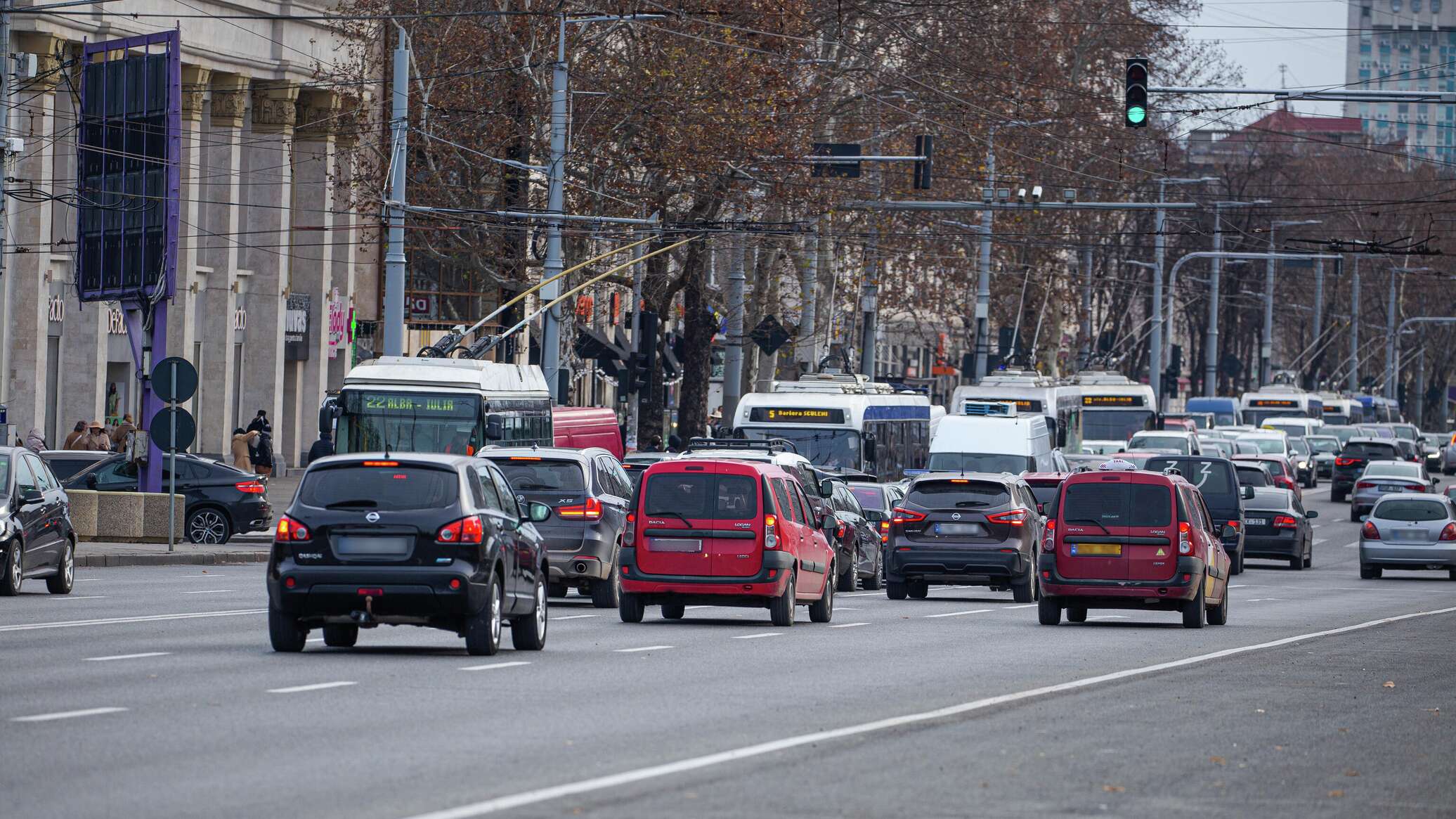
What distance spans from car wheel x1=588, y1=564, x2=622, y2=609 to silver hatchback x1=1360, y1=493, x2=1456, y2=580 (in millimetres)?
18816

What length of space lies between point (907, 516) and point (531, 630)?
12.4 metres

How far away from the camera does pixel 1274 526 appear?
43531 millimetres

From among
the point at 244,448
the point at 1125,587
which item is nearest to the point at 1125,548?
the point at 1125,587

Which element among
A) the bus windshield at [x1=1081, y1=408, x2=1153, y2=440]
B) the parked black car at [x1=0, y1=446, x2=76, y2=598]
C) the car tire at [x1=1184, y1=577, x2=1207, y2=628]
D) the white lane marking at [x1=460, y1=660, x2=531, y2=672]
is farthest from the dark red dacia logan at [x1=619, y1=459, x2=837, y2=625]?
the bus windshield at [x1=1081, y1=408, x2=1153, y2=440]

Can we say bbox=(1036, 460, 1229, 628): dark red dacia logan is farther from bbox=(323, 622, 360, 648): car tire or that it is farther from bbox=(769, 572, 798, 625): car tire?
bbox=(323, 622, 360, 648): car tire

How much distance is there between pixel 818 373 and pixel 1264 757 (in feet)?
120

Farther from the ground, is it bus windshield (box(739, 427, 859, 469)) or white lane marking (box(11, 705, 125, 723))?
bus windshield (box(739, 427, 859, 469))

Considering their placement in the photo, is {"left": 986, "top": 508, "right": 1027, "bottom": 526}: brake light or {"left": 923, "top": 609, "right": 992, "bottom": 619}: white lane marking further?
{"left": 986, "top": 508, "right": 1027, "bottom": 526}: brake light

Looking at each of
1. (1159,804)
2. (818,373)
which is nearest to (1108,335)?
(818,373)

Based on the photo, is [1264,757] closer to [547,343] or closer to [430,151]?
[547,343]

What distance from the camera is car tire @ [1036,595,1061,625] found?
988 inches

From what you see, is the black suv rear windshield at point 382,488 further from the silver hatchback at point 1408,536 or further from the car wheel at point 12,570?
the silver hatchback at point 1408,536

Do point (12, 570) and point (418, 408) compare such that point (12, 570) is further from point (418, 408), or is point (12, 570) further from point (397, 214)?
point (397, 214)

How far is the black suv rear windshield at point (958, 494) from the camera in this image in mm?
30812
